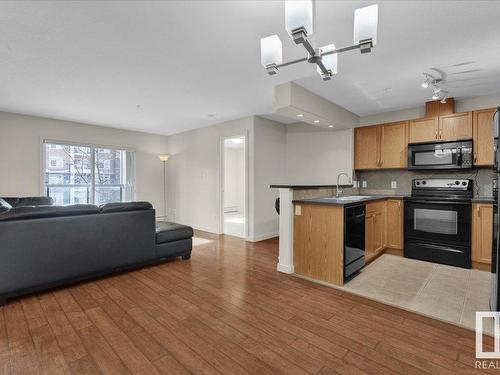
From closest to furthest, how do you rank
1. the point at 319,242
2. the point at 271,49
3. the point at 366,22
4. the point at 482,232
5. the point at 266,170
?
the point at 366,22
the point at 271,49
the point at 319,242
the point at 482,232
the point at 266,170

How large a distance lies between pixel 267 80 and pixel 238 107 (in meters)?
1.33

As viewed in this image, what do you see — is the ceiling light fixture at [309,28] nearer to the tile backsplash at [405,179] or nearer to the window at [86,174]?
the tile backsplash at [405,179]

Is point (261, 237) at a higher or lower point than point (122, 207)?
lower

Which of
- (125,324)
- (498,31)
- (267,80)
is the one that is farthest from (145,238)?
(498,31)

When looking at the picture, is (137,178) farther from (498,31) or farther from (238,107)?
(498,31)

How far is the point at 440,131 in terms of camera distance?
396 centimetres

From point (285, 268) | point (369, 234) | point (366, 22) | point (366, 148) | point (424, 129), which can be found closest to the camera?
point (366, 22)

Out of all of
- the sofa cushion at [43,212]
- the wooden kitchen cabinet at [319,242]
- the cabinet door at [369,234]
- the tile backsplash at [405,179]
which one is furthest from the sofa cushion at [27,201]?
the tile backsplash at [405,179]

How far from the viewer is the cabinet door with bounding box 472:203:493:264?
3.40 metres

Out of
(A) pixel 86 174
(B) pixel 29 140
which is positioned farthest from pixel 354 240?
(B) pixel 29 140

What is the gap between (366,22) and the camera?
158cm

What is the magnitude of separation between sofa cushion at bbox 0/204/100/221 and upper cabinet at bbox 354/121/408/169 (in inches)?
173

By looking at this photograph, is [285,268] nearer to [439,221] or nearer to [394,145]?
[439,221]

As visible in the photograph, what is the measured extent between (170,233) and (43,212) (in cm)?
150
